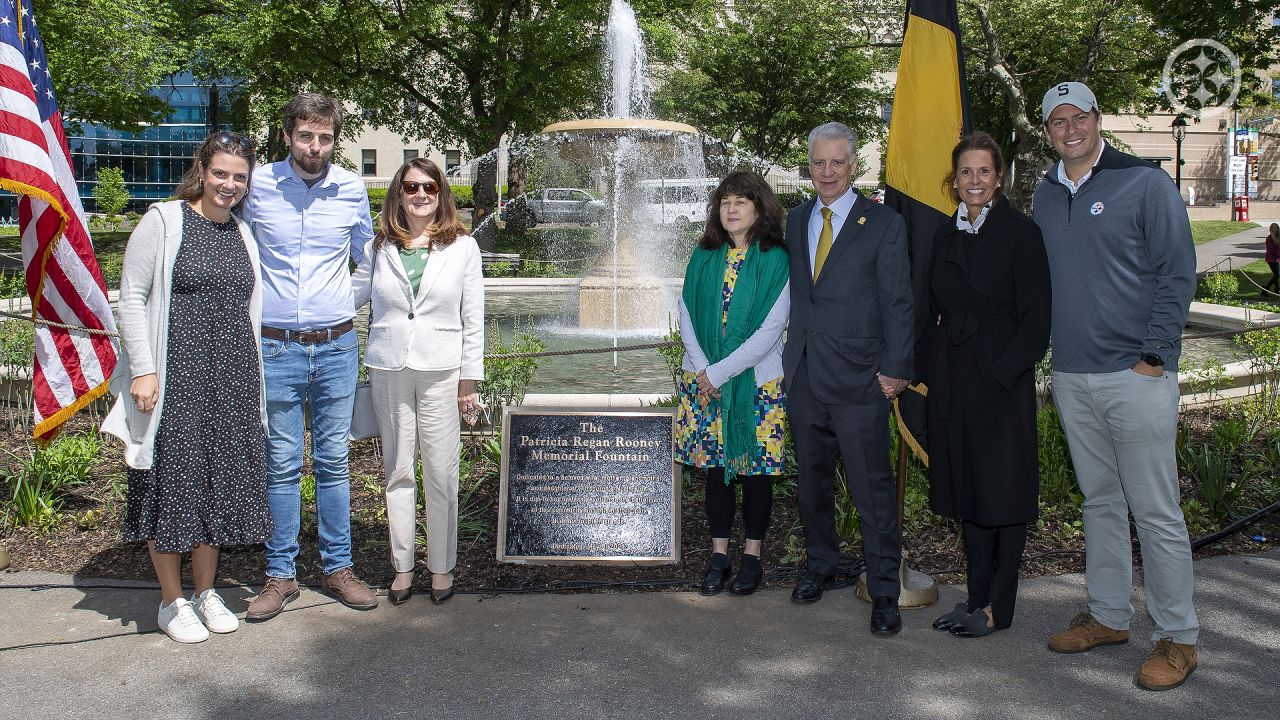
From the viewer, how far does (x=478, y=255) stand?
15.7ft

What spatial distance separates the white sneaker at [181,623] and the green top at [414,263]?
5.34 feet

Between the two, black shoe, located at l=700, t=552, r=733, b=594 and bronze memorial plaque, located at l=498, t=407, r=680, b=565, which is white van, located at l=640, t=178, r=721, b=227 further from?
black shoe, located at l=700, t=552, r=733, b=594

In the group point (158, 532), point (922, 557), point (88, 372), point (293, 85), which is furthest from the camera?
point (293, 85)

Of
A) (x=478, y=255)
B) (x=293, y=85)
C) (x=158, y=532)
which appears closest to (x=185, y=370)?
(x=158, y=532)

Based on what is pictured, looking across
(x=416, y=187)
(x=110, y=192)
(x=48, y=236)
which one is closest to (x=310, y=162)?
(x=416, y=187)

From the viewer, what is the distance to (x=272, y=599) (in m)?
4.57

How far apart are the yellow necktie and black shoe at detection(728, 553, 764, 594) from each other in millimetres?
1356

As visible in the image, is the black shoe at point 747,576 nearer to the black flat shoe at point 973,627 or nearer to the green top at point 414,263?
the black flat shoe at point 973,627

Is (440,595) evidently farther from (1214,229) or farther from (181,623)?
(1214,229)

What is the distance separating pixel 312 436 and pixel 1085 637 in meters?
3.35

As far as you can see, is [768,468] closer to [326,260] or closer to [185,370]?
[326,260]

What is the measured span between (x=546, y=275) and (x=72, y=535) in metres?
15.8

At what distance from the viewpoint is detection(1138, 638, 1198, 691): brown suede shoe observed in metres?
3.81

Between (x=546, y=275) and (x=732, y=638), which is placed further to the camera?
(x=546, y=275)
